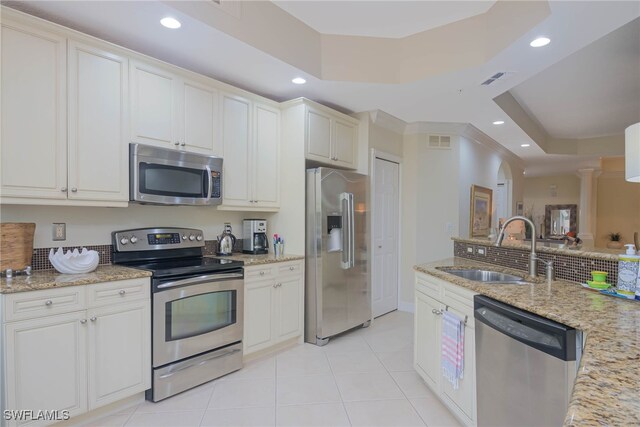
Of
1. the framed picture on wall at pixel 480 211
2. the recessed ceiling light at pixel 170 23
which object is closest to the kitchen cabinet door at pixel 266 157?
the recessed ceiling light at pixel 170 23

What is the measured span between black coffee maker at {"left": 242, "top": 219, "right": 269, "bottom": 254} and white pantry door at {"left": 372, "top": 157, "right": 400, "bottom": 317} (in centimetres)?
152

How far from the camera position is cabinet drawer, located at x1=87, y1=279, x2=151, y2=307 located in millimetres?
2104

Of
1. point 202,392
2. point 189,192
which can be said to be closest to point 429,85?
point 189,192

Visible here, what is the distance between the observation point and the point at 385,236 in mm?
4648

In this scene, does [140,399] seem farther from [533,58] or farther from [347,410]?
[533,58]

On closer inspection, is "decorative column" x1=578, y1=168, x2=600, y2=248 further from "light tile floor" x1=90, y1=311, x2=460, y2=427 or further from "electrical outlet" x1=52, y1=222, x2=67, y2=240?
"electrical outlet" x1=52, y1=222, x2=67, y2=240

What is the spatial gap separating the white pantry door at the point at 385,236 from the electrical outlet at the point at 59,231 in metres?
3.18

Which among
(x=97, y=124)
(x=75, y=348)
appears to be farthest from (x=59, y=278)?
(x=97, y=124)

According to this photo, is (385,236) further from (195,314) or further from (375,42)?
(195,314)

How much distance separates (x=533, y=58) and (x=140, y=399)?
378cm

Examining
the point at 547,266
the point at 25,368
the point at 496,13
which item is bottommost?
the point at 25,368

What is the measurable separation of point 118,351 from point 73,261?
64 centimetres

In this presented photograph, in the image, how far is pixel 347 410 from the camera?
2.35 metres

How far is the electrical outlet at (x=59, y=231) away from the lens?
2.43 metres
